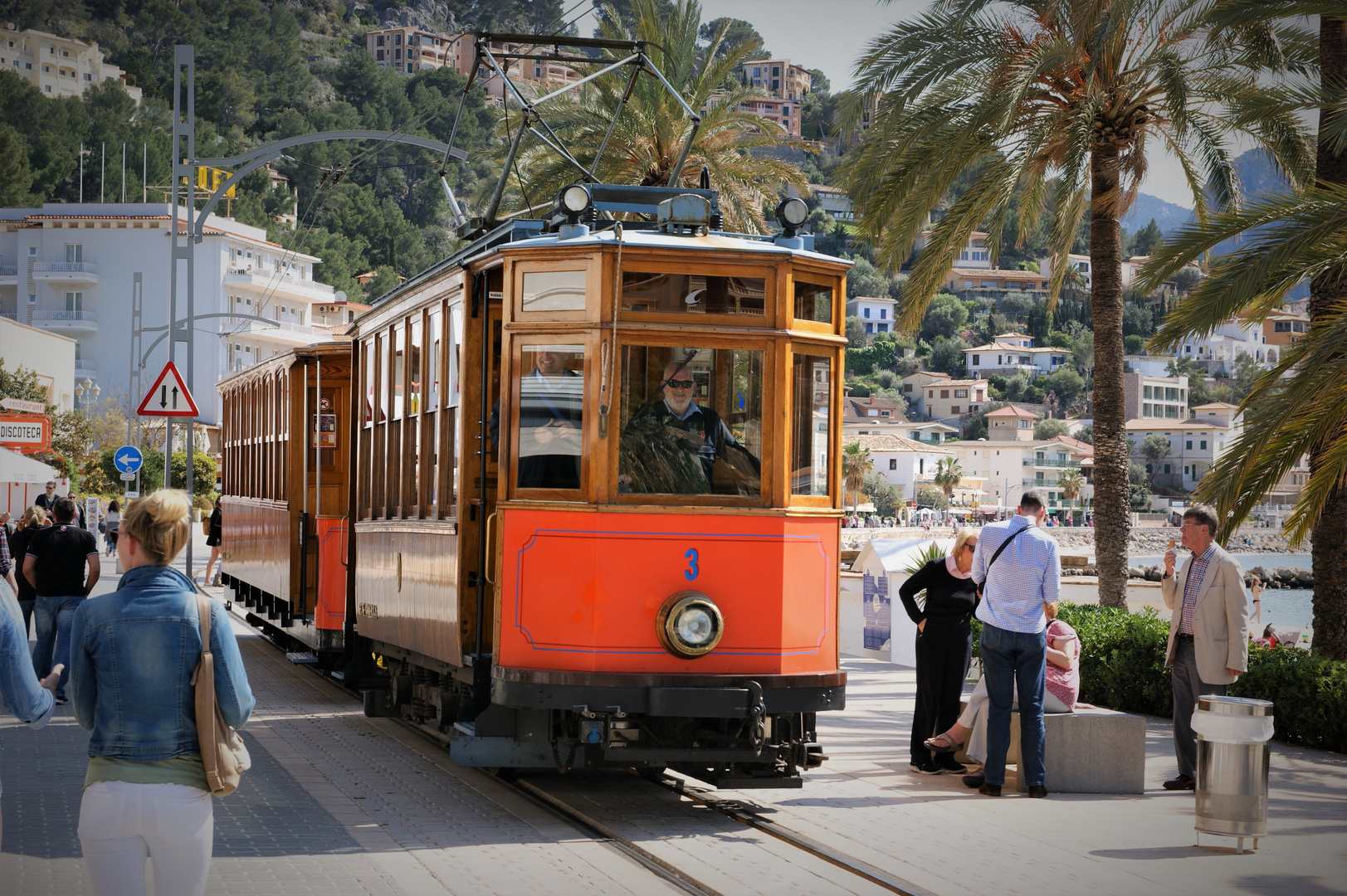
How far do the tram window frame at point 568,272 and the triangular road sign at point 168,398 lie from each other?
32.9 feet

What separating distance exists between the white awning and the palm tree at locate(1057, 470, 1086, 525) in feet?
478

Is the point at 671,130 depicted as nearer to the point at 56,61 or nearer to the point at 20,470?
the point at 20,470

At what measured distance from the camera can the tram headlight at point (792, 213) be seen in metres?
9.37

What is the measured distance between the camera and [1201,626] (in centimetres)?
995

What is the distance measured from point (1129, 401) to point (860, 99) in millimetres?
174872

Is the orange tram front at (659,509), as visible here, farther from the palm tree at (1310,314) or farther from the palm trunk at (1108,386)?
the palm trunk at (1108,386)

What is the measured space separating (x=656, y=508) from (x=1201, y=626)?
3.76 meters

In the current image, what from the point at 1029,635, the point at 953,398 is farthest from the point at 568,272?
the point at 953,398

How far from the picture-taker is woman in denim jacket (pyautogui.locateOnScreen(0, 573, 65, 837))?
4.72 m

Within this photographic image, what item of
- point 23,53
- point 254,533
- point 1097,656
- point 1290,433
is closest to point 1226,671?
point 1290,433

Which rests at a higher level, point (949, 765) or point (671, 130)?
point (671, 130)

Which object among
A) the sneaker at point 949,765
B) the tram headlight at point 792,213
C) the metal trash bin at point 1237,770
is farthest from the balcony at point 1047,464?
the metal trash bin at point 1237,770

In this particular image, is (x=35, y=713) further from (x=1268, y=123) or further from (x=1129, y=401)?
(x=1129, y=401)

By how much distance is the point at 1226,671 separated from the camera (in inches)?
388
